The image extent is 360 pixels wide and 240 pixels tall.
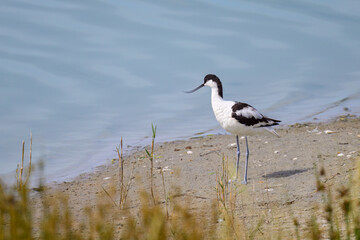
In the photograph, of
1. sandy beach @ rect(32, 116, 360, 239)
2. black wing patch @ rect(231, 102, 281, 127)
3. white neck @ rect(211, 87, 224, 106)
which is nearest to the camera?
sandy beach @ rect(32, 116, 360, 239)

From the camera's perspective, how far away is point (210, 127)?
1266 centimetres

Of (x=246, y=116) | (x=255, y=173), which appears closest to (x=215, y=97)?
(x=246, y=116)

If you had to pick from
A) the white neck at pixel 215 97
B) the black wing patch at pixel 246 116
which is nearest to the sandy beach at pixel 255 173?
the black wing patch at pixel 246 116

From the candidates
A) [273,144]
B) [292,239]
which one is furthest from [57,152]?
[292,239]

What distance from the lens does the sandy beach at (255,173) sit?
20.3ft

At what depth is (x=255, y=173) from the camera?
27.2 feet

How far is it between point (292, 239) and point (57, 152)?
761cm

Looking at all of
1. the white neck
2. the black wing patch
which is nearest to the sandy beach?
the black wing patch

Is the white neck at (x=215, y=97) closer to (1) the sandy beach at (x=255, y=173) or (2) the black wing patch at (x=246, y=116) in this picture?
(2) the black wing patch at (x=246, y=116)

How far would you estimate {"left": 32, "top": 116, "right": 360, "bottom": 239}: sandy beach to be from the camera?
20.3 ft

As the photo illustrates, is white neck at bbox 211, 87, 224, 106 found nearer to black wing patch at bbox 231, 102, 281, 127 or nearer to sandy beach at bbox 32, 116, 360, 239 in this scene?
black wing patch at bbox 231, 102, 281, 127

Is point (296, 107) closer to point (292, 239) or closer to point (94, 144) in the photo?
point (94, 144)

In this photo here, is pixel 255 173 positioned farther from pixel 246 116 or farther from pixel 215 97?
pixel 215 97

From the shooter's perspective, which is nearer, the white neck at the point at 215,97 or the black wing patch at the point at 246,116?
the black wing patch at the point at 246,116
